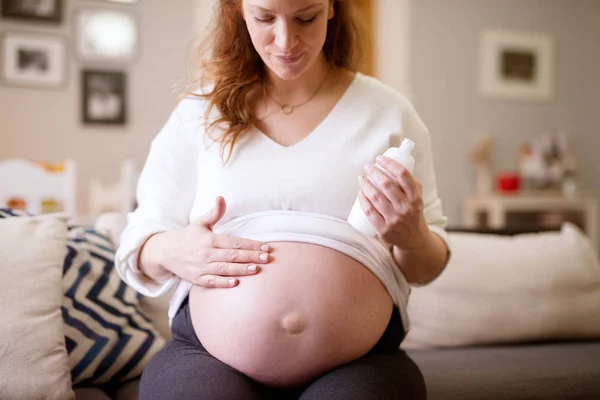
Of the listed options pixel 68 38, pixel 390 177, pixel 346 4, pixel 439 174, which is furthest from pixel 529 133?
pixel 390 177

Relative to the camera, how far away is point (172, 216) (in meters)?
1.04

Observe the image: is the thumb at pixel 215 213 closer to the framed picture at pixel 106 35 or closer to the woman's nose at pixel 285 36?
the woman's nose at pixel 285 36

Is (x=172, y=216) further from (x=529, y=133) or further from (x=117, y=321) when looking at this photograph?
(x=529, y=133)

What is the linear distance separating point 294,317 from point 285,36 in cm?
41

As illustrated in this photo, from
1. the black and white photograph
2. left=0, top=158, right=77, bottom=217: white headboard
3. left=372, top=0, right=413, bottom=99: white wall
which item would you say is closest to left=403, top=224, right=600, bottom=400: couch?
left=0, top=158, right=77, bottom=217: white headboard

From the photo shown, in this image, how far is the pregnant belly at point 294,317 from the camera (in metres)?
0.86

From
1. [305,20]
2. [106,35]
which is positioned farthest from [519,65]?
[305,20]

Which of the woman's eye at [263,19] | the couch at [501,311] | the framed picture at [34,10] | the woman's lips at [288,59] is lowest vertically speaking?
the couch at [501,311]

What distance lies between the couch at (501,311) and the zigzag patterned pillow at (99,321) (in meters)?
0.09

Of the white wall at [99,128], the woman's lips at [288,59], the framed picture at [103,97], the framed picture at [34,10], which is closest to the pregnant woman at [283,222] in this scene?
the woman's lips at [288,59]

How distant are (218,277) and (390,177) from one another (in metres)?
0.30

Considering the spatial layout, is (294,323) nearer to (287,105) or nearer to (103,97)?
(287,105)

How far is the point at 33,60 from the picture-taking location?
363 cm

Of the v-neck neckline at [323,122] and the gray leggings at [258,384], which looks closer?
the gray leggings at [258,384]
